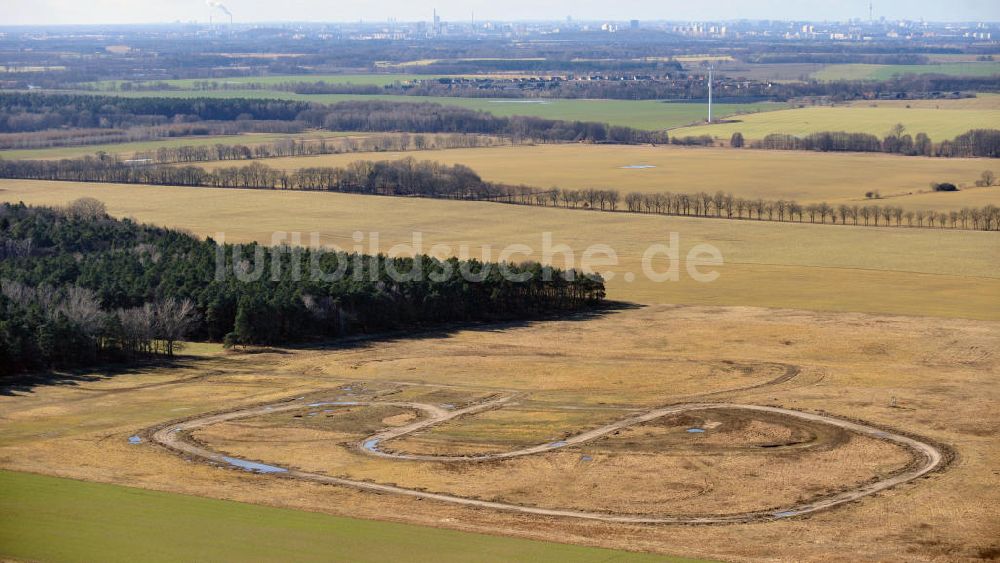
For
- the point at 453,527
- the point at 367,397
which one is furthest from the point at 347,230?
the point at 453,527

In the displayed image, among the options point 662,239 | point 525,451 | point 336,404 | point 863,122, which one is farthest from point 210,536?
point 863,122

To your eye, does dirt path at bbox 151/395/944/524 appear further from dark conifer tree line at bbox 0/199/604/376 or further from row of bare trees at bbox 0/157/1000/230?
row of bare trees at bbox 0/157/1000/230

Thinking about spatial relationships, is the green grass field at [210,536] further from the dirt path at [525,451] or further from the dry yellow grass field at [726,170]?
the dry yellow grass field at [726,170]

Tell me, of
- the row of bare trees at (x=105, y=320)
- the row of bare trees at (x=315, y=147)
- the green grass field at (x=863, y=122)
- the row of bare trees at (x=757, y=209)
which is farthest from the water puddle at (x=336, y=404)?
the green grass field at (x=863, y=122)

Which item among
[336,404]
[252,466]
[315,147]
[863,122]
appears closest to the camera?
[252,466]

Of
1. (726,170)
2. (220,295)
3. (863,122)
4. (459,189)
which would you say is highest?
(863,122)

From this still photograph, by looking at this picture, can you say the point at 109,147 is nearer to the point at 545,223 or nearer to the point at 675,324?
the point at 545,223

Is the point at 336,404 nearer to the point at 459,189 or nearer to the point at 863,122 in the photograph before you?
the point at 459,189

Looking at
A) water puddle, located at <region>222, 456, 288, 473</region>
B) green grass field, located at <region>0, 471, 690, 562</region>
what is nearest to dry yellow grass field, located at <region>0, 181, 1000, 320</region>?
water puddle, located at <region>222, 456, 288, 473</region>
